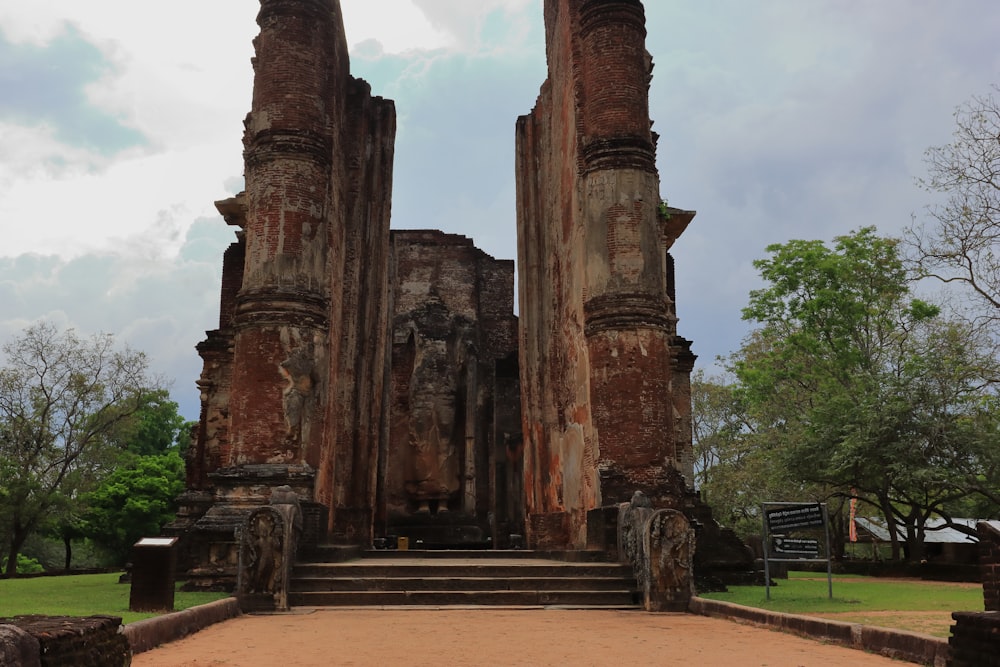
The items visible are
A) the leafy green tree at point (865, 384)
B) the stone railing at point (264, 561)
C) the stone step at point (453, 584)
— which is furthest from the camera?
the leafy green tree at point (865, 384)

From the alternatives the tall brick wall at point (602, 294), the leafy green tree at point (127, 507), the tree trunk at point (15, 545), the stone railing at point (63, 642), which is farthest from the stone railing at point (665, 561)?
the leafy green tree at point (127, 507)

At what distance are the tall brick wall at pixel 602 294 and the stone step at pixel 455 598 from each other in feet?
6.79

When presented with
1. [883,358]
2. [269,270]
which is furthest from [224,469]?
[883,358]

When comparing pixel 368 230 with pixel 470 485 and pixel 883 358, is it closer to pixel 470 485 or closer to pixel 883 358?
pixel 470 485

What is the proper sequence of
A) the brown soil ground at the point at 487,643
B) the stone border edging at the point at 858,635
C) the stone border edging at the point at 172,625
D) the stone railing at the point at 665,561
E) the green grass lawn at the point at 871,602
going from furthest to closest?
the stone railing at the point at 665,561
the green grass lawn at the point at 871,602
the stone border edging at the point at 172,625
the brown soil ground at the point at 487,643
the stone border edging at the point at 858,635

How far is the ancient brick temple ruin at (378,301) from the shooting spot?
38.4 ft

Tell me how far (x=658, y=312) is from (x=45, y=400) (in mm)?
20817

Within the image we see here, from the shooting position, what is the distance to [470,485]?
2081 centimetres

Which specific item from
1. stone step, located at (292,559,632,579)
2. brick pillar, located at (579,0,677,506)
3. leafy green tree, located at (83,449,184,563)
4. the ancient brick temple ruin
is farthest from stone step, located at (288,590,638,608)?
leafy green tree, located at (83,449,184,563)

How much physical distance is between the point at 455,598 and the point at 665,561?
7.74ft

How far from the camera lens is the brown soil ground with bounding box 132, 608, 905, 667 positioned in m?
5.43

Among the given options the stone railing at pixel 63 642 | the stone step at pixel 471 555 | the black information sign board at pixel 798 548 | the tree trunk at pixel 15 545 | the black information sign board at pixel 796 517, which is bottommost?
the tree trunk at pixel 15 545

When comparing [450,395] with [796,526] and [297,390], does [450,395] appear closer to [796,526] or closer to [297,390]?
[297,390]

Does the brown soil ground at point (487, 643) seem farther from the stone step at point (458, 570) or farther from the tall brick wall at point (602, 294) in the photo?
the tall brick wall at point (602, 294)
